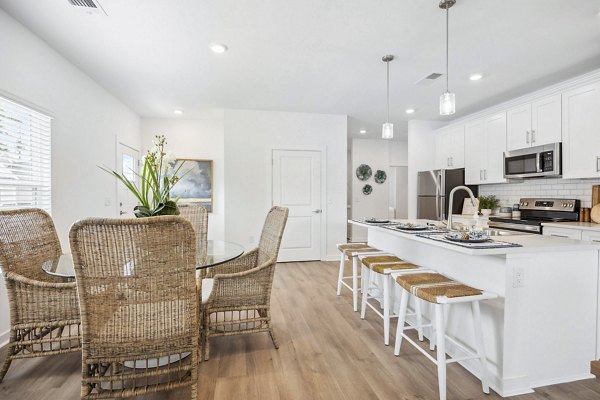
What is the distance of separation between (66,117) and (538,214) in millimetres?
5773

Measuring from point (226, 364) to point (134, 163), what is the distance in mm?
4091

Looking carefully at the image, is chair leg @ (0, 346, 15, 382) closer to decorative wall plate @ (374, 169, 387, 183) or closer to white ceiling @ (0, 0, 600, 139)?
white ceiling @ (0, 0, 600, 139)

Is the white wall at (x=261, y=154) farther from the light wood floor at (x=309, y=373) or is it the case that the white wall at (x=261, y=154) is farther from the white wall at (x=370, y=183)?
the light wood floor at (x=309, y=373)

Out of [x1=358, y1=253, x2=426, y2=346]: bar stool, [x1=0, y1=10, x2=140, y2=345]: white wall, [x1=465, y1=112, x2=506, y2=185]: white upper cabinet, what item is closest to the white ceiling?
[x1=0, y1=10, x2=140, y2=345]: white wall

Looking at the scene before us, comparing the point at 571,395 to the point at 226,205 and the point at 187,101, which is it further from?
the point at 187,101

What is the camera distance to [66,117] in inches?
118

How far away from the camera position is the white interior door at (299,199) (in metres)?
4.93

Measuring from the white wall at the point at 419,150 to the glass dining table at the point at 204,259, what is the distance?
3948mm

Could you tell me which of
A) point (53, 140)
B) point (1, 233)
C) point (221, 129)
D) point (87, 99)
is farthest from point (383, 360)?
point (221, 129)

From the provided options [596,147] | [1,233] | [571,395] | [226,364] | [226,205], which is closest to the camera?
[571,395]

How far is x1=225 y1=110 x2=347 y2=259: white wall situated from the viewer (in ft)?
15.6

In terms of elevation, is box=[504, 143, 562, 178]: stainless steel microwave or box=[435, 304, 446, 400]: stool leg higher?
box=[504, 143, 562, 178]: stainless steel microwave

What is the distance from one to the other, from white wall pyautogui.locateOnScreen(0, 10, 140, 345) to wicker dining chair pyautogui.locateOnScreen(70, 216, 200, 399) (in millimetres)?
1698

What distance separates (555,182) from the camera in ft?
12.4
